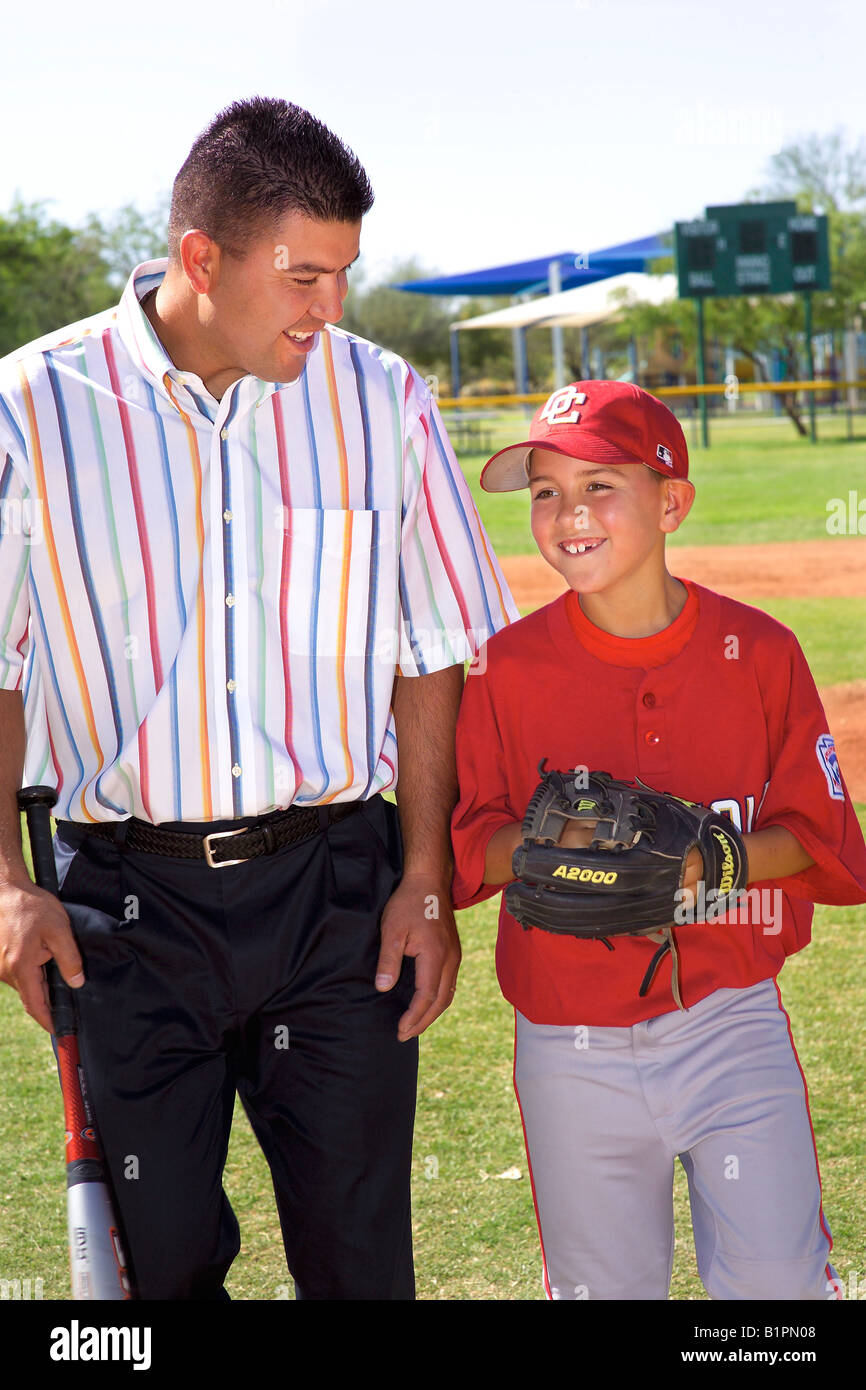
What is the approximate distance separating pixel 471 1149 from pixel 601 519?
2.09 metres

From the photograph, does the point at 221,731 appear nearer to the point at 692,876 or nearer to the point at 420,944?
the point at 420,944

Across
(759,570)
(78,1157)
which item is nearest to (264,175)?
(78,1157)

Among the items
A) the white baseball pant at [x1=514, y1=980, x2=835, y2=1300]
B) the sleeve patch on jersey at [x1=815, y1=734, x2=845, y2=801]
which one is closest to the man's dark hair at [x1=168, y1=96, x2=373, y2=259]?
the sleeve patch on jersey at [x1=815, y1=734, x2=845, y2=801]

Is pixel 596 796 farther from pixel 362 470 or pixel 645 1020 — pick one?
pixel 362 470

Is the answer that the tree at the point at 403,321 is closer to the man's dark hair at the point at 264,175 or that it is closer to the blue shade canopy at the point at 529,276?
the blue shade canopy at the point at 529,276

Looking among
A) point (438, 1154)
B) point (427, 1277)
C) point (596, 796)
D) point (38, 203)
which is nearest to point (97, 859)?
point (596, 796)

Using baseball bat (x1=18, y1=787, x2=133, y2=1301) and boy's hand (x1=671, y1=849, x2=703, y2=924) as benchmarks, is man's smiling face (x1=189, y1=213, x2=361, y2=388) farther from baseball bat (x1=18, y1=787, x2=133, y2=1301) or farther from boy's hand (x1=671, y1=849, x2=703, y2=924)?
boy's hand (x1=671, y1=849, x2=703, y2=924)

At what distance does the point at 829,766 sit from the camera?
7.61 feet

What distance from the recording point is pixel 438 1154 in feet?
12.3

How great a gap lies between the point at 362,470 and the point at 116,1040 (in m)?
1.06

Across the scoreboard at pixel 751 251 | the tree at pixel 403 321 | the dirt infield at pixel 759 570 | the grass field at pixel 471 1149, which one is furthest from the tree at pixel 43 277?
the grass field at pixel 471 1149

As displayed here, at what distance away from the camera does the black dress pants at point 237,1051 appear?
2.30 meters

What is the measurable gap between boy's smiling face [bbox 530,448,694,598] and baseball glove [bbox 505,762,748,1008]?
1.20 feet

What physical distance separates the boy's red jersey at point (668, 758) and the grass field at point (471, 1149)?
1.09m
